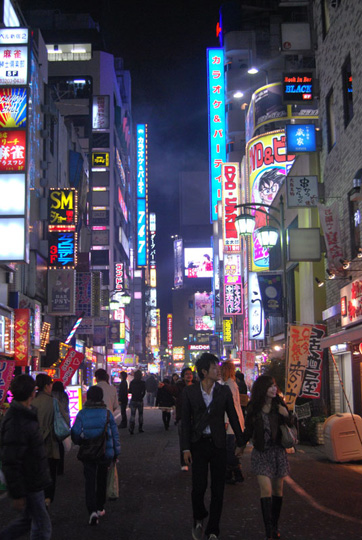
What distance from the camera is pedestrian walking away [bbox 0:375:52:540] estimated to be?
505cm

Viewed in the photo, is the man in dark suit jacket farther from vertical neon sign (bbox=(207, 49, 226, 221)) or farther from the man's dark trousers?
vertical neon sign (bbox=(207, 49, 226, 221))

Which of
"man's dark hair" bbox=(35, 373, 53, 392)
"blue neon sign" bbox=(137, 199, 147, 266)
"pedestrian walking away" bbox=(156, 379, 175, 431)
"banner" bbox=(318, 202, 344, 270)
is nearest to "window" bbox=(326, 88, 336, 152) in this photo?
"banner" bbox=(318, 202, 344, 270)

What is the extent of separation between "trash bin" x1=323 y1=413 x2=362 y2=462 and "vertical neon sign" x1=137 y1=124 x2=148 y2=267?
83.3 metres

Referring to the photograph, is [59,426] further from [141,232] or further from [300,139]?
[141,232]

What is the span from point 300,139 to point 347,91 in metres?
2.81

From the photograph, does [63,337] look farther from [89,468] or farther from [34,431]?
[34,431]

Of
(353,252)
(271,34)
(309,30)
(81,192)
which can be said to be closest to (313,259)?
(353,252)

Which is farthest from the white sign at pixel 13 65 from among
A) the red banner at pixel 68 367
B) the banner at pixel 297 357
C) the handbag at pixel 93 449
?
the handbag at pixel 93 449

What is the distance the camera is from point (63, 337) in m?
34.5

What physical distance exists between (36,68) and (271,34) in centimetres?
2928

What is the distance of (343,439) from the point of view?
42.0 ft

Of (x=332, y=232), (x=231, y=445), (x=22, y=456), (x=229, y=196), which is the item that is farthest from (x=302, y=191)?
(x=229, y=196)

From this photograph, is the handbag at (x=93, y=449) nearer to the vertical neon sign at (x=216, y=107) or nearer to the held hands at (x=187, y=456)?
the held hands at (x=187, y=456)

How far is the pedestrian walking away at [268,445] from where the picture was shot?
6617 millimetres
